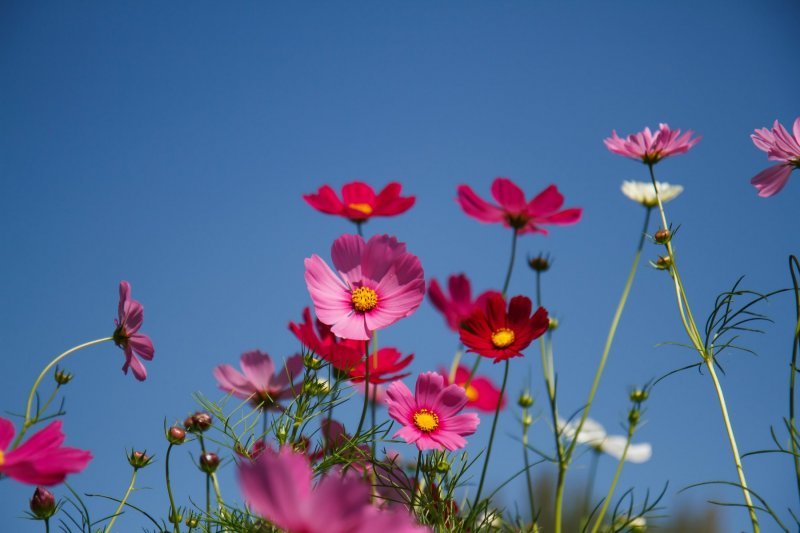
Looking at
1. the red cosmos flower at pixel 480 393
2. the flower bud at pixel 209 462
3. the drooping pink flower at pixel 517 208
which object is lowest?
the flower bud at pixel 209 462

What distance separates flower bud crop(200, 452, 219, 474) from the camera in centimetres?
97

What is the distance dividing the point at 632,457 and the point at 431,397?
2.81ft

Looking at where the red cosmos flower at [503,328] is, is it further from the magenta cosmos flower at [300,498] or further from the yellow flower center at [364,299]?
the magenta cosmos flower at [300,498]

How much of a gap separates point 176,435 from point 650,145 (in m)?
0.92

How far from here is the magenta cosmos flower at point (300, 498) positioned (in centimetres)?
40

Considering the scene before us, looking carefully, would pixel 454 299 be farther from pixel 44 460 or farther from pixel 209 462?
pixel 44 460

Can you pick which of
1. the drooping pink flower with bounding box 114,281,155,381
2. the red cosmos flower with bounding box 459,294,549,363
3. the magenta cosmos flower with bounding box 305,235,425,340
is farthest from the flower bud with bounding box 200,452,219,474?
the red cosmos flower with bounding box 459,294,549,363

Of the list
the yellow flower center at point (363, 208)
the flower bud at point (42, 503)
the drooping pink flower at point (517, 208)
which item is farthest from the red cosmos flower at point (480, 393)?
the flower bud at point (42, 503)

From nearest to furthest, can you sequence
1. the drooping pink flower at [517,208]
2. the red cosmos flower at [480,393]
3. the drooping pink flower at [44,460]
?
the drooping pink flower at [44,460]
the drooping pink flower at [517,208]
the red cosmos flower at [480,393]

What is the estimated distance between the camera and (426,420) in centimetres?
93

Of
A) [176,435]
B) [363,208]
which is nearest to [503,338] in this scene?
[363,208]

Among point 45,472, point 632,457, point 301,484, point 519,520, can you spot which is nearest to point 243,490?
point 301,484

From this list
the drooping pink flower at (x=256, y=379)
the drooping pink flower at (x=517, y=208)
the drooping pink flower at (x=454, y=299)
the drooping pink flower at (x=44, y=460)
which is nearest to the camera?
the drooping pink flower at (x=44, y=460)

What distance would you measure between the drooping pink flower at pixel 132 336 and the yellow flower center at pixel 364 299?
0.92 feet
